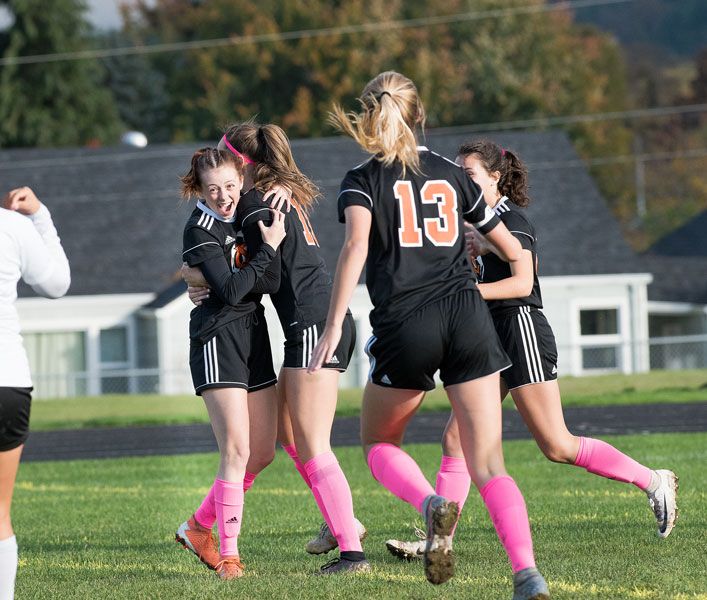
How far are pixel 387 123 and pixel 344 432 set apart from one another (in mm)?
13423

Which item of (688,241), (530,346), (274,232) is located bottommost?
(530,346)

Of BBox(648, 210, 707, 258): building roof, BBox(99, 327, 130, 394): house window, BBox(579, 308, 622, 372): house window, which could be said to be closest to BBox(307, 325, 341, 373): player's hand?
BBox(99, 327, 130, 394): house window

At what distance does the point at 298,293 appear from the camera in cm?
639

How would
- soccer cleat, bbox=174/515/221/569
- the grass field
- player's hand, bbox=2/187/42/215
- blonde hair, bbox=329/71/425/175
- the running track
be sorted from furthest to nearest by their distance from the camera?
the grass field → the running track → soccer cleat, bbox=174/515/221/569 → blonde hair, bbox=329/71/425/175 → player's hand, bbox=2/187/42/215

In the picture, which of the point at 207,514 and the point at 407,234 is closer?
the point at 407,234

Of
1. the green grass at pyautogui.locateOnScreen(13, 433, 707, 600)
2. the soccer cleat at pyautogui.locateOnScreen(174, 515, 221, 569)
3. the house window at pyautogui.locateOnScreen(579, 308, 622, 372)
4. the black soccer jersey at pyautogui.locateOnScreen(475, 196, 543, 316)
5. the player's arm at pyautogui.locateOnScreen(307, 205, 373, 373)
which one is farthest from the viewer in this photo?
the house window at pyautogui.locateOnScreen(579, 308, 622, 372)

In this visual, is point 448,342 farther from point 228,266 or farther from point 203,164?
point 203,164

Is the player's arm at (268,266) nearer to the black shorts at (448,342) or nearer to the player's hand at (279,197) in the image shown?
the player's hand at (279,197)

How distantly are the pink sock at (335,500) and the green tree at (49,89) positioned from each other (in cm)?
4382

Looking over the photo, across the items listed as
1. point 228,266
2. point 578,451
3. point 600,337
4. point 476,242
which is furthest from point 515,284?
point 600,337

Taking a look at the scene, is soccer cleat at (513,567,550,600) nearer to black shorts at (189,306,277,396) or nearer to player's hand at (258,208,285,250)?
black shorts at (189,306,277,396)

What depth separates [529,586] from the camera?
16.4 feet

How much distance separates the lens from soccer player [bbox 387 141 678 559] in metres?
6.55

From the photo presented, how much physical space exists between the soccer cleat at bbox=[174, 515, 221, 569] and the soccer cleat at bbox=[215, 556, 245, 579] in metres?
0.28
